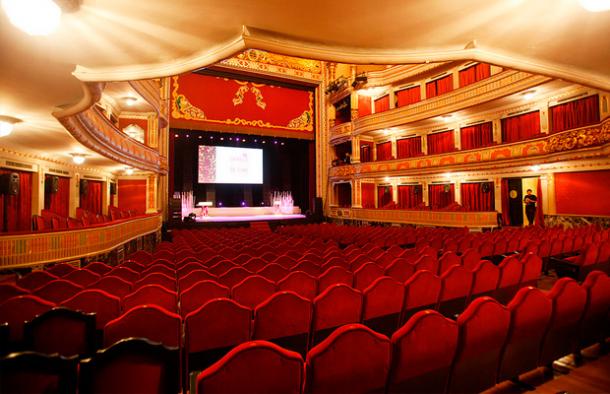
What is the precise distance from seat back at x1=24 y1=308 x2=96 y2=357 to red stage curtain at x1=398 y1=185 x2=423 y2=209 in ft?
50.4

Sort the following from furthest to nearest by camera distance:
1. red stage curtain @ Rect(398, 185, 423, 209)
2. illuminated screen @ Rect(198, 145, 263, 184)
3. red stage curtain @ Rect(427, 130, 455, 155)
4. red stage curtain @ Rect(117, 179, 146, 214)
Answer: illuminated screen @ Rect(198, 145, 263, 184)
red stage curtain @ Rect(398, 185, 423, 209)
red stage curtain @ Rect(427, 130, 455, 155)
red stage curtain @ Rect(117, 179, 146, 214)

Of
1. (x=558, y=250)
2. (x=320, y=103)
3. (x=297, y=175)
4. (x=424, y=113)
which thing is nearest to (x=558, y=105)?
(x=424, y=113)

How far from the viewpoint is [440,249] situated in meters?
5.92

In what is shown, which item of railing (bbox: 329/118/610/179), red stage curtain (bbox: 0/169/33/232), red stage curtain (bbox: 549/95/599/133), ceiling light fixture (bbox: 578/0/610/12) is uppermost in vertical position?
red stage curtain (bbox: 549/95/599/133)

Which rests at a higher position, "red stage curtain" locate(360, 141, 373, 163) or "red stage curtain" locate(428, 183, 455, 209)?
"red stage curtain" locate(360, 141, 373, 163)

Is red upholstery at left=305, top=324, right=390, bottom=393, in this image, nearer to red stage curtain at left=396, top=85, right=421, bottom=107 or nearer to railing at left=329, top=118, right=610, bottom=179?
railing at left=329, top=118, right=610, bottom=179

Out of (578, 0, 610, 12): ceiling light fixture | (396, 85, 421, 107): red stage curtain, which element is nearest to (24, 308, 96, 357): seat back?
(578, 0, 610, 12): ceiling light fixture

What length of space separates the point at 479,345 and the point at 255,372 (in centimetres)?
135

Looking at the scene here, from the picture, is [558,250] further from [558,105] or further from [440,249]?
[558,105]

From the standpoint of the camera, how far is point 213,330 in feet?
6.63

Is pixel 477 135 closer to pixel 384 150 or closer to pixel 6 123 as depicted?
pixel 384 150

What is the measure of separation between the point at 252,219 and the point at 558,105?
13178 mm

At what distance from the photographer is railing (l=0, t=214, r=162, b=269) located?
14.9 ft

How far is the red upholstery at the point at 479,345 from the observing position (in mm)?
1788
